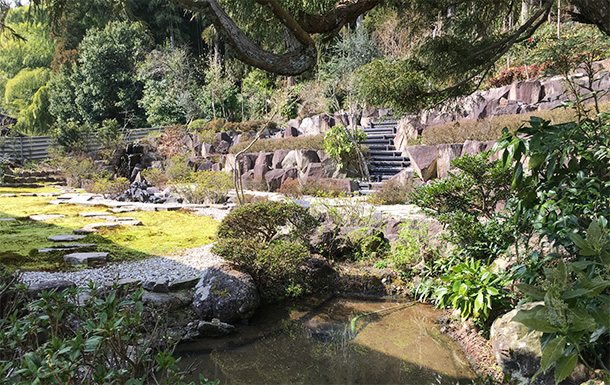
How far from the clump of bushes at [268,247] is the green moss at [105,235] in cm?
115

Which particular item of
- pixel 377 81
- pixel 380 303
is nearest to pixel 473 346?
pixel 380 303

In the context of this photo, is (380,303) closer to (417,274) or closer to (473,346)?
(417,274)

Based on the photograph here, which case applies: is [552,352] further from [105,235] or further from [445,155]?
[445,155]

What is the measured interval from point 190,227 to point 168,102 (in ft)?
47.3

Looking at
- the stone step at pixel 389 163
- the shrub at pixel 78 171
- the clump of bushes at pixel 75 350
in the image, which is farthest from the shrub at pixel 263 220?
the shrub at pixel 78 171

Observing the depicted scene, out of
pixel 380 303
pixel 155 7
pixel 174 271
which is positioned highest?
pixel 155 7

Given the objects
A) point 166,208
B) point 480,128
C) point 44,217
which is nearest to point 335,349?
point 166,208

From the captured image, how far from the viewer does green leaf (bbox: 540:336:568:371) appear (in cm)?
95

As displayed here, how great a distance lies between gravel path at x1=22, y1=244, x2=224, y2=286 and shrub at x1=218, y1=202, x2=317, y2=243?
404 millimetres

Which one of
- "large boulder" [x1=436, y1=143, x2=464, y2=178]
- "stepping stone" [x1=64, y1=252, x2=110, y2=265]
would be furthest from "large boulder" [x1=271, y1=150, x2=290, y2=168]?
"stepping stone" [x1=64, y1=252, x2=110, y2=265]

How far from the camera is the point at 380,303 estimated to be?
4.28 m

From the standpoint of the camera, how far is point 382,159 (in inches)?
426

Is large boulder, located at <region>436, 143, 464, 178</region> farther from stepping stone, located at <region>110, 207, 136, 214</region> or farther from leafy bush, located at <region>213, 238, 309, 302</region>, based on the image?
stepping stone, located at <region>110, 207, 136, 214</region>

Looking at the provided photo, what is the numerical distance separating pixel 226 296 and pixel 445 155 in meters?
5.91
